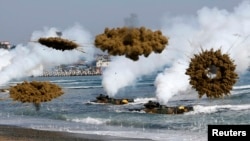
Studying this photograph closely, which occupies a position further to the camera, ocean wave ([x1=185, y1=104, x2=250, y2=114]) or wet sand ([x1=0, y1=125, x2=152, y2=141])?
ocean wave ([x1=185, y1=104, x2=250, y2=114])

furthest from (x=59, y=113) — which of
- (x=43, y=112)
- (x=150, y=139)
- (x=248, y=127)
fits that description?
(x=248, y=127)

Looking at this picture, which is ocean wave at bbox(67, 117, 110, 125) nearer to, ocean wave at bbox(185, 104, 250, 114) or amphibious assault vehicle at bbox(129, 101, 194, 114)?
amphibious assault vehicle at bbox(129, 101, 194, 114)

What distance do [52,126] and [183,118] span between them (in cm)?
1462

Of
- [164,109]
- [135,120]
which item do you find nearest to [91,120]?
[135,120]

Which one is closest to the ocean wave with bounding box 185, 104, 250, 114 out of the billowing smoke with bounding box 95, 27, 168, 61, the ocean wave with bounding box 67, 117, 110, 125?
the ocean wave with bounding box 67, 117, 110, 125

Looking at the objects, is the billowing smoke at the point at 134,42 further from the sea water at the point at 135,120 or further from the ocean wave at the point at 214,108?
the ocean wave at the point at 214,108

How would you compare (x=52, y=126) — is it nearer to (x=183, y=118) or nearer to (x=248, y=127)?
(x=183, y=118)


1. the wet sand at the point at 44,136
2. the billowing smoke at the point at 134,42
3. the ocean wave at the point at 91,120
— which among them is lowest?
the wet sand at the point at 44,136

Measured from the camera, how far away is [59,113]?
69.4 metres

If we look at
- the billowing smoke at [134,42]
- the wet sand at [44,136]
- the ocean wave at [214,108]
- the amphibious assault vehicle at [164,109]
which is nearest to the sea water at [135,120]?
the ocean wave at [214,108]

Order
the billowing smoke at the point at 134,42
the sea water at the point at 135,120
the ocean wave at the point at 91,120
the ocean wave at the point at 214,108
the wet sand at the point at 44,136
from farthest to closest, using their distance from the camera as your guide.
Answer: the ocean wave at the point at 214,108, the ocean wave at the point at 91,120, the sea water at the point at 135,120, the wet sand at the point at 44,136, the billowing smoke at the point at 134,42

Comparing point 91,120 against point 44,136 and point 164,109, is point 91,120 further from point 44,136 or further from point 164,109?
point 44,136

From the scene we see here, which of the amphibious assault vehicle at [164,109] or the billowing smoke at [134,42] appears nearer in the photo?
the billowing smoke at [134,42]

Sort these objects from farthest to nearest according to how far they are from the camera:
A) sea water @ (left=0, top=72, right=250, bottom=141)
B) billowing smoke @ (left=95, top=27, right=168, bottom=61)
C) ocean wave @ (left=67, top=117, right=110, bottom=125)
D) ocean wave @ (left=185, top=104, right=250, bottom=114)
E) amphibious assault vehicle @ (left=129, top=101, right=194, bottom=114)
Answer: ocean wave @ (left=185, top=104, right=250, bottom=114) < amphibious assault vehicle @ (left=129, top=101, right=194, bottom=114) < ocean wave @ (left=67, top=117, right=110, bottom=125) < sea water @ (left=0, top=72, right=250, bottom=141) < billowing smoke @ (left=95, top=27, right=168, bottom=61)
